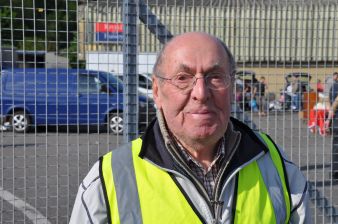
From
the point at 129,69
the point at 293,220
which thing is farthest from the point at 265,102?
the point at 293,220

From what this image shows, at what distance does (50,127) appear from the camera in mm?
4496

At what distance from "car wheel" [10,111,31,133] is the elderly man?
2.63 metres

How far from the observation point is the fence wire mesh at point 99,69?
13.9 feet

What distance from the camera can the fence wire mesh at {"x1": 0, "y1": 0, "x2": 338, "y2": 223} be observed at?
422cm

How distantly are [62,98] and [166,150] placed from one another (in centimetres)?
256

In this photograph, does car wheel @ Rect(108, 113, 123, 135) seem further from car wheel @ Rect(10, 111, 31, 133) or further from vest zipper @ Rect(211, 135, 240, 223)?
vest zipper @ Rect(211, 135, 240, 223)

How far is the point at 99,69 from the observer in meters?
4.55

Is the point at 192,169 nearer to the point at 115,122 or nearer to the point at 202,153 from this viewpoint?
the point at 202,153

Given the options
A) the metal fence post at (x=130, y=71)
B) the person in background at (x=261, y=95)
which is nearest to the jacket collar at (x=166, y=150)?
the metal fence post at (x=130, y=71)

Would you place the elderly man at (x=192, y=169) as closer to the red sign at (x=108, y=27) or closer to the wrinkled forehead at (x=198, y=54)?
the wrinkled forehead at (x=198, y=54)

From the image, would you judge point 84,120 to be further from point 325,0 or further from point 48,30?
point 325,0

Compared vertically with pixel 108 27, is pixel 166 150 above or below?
below

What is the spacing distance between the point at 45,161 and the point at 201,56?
3009mm

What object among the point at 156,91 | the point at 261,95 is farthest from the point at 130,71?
the point at 156,91
